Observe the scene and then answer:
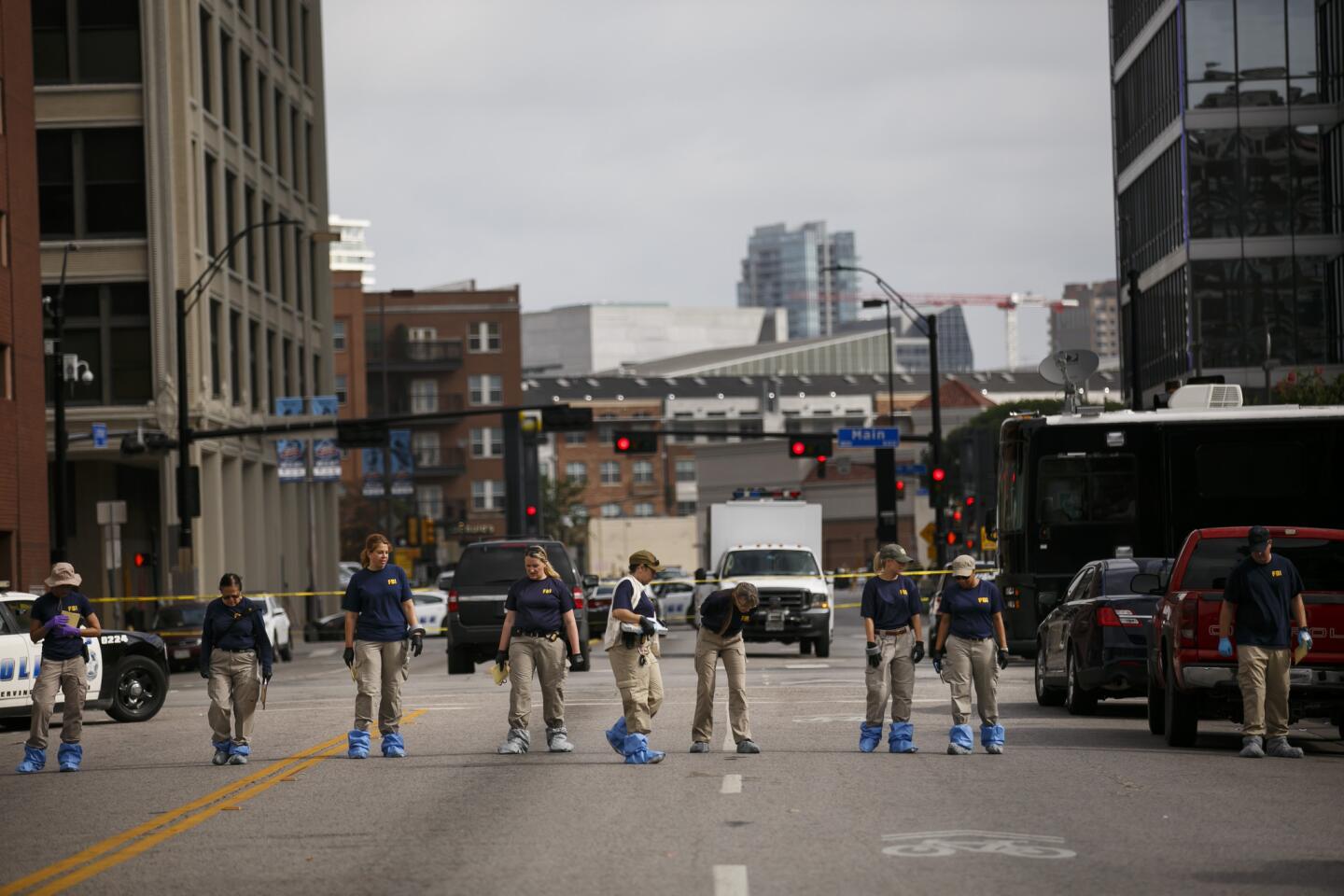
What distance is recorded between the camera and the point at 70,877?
38.1 ft

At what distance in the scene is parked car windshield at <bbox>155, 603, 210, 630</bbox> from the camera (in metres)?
45.0

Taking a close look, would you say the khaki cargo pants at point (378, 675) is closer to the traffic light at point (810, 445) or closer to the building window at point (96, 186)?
the traffic light at point (810, 445)

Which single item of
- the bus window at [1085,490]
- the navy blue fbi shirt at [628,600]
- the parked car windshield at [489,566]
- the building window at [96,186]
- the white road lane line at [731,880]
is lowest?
the white road lane line at [731,880]

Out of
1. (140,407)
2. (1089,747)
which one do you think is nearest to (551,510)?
(140,407)

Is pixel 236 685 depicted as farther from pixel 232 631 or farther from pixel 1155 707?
pixel 1155 707

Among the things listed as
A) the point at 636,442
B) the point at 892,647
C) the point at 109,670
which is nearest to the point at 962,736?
the point at 892,647

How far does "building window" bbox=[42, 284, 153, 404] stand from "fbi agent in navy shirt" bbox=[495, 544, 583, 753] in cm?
4038

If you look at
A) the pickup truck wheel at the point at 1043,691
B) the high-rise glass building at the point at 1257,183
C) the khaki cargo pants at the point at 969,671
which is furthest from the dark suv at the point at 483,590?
the high-rise glass building at the point at 1257,183

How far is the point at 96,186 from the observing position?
5762 cm

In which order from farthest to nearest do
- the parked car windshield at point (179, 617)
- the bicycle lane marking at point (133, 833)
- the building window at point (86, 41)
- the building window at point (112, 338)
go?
the building window at point (112, 338), the building window at point (86, 41), the parked car windshield at point (179, 617), the bicycle lane marking at point (133, 833)

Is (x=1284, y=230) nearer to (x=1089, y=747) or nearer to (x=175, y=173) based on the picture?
(x=175, y=173)

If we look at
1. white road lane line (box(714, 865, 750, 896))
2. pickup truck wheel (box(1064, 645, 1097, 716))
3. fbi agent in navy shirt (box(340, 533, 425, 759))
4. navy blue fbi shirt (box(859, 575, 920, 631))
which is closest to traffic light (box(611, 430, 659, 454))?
pickup truck wheel (box(1064, 645, 1097, 716))

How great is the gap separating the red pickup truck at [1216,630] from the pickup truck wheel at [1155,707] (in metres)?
0.21

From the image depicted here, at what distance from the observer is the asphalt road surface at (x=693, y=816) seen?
36.8 feet
